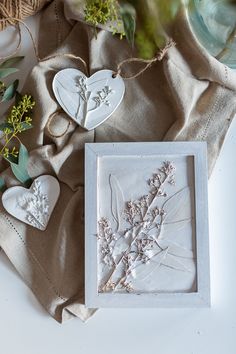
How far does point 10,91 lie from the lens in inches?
41.6

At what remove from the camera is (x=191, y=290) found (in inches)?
40.0

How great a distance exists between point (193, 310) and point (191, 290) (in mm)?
69

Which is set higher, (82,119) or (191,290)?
(82,119)

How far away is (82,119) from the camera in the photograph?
3.43 ft

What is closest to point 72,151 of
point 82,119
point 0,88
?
point 82,119

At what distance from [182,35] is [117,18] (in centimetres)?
12

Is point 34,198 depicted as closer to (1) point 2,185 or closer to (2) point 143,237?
(1) point 2,185

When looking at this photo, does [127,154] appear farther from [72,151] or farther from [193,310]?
[193,310]

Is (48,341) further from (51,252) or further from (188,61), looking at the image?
(188,61)

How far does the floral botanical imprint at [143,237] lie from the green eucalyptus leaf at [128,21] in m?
0.24

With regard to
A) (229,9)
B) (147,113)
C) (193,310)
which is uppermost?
(229,9)

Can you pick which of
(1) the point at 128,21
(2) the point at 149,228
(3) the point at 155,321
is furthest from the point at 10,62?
(3) the point at 155,321

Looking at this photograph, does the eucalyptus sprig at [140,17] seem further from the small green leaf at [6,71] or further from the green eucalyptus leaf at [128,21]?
the small green leaf at [6,71]

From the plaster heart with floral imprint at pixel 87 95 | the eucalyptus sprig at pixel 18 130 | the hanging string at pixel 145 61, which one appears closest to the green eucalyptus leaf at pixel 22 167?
the eucalyptus sprig at pixel 18 130
